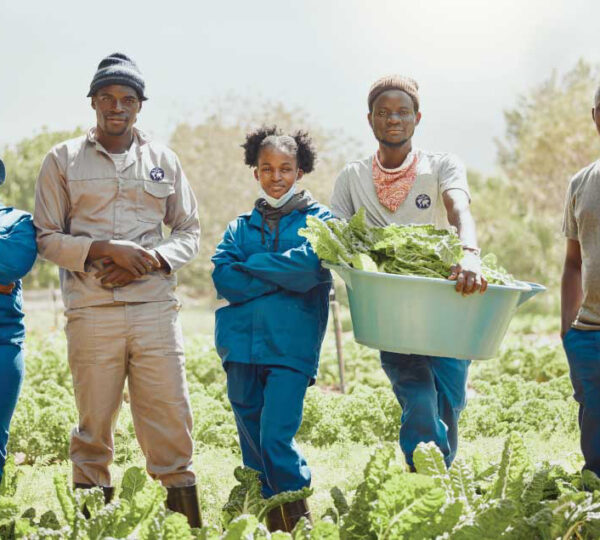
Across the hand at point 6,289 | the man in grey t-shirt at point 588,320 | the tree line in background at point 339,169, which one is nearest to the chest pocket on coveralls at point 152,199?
the hand at point 6,289

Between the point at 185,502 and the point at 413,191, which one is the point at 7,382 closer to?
the point at 185,502

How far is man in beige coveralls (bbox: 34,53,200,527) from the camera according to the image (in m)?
3.88

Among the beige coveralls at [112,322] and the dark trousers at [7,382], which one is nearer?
the dark trousers at [7,382]

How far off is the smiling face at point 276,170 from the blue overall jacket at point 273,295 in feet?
0.42

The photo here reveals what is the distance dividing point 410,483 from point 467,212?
1483mm

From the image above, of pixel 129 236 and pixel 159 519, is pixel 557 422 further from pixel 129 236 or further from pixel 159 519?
pixel 159 519

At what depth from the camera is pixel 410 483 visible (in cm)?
283

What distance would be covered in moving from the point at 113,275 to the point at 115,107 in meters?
0.73

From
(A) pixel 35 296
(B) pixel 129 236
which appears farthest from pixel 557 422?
(A) pixel 35 296

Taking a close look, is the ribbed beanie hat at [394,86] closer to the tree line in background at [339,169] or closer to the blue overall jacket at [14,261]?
the blue overall jacket at [14,261]

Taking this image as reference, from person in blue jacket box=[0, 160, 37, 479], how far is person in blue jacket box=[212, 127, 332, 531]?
82cm

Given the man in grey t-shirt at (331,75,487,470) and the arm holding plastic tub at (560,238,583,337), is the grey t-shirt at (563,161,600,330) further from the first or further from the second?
the man in grey t-shirt at (331,75,487,470)

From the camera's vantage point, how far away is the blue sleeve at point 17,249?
11.9ft

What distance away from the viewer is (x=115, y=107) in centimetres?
391
